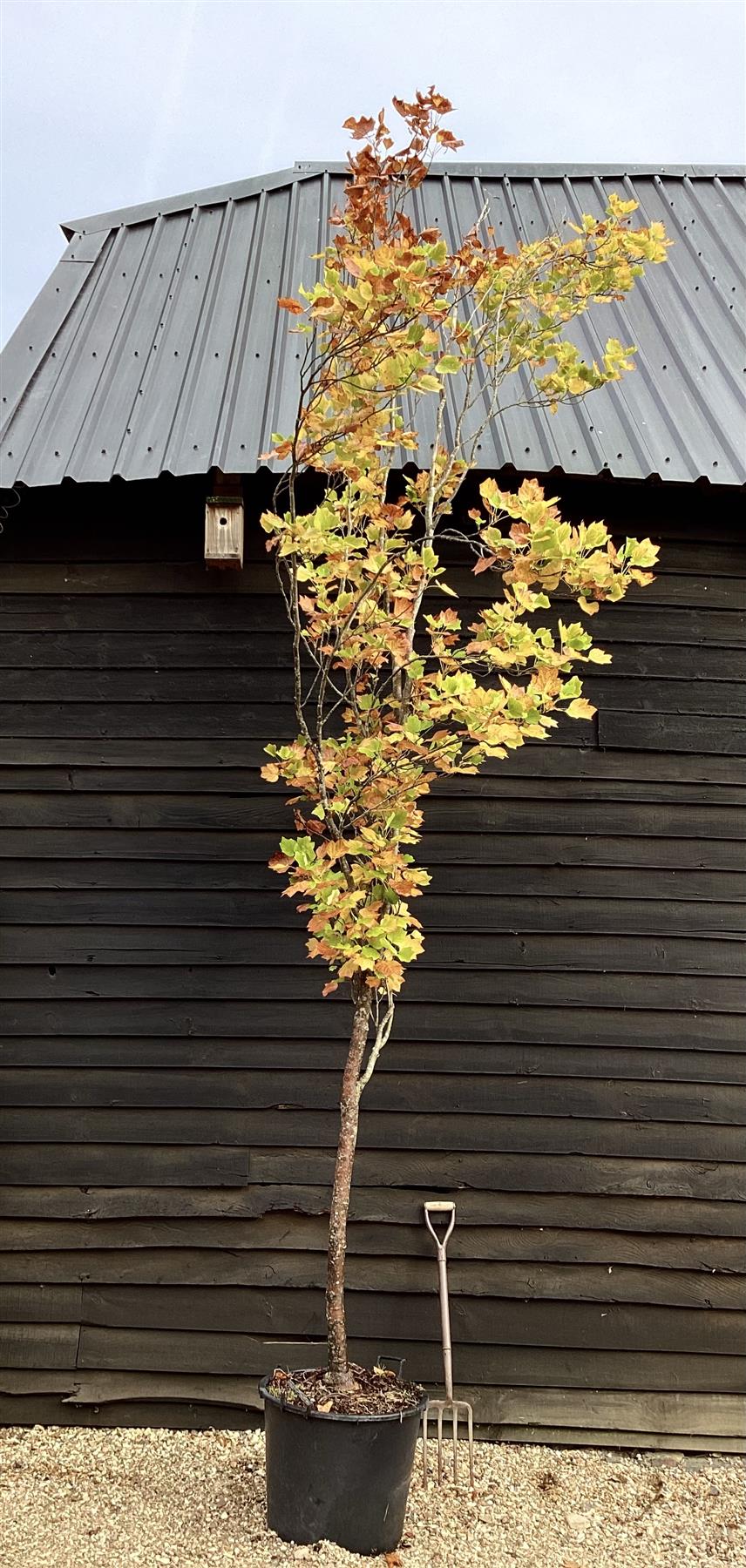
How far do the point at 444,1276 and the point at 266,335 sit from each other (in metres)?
3.61

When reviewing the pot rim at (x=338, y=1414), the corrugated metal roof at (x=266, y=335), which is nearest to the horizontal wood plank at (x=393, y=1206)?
the pot rim at (x=338, y=1414)

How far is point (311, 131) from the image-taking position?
21.5 metres

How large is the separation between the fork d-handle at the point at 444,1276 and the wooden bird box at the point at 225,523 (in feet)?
7.39

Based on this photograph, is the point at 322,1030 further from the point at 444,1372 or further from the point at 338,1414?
the point at 338,1414

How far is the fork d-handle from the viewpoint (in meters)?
3.32

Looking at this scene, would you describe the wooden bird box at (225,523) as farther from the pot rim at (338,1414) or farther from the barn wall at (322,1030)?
the pot rim at (338,1414)

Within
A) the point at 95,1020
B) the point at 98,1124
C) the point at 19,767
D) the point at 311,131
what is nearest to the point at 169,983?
the point at 95,1020

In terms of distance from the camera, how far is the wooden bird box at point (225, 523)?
11.9ft

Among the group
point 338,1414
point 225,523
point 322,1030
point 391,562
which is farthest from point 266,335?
point 338,1414

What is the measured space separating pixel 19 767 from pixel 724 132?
26.0 m

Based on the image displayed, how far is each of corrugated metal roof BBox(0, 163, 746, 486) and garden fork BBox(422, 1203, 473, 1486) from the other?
250 centimetres

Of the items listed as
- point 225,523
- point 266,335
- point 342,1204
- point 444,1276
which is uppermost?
point 266,335

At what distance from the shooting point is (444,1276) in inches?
135

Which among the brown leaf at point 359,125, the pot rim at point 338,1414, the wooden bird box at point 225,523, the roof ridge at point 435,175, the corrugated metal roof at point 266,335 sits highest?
the roof ridge at point 435,175
